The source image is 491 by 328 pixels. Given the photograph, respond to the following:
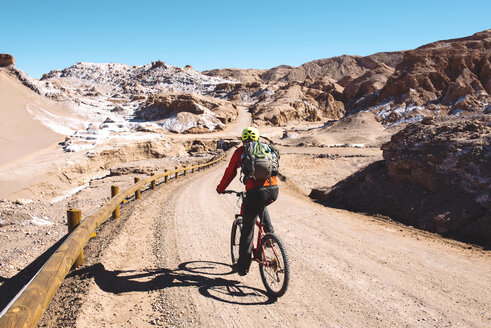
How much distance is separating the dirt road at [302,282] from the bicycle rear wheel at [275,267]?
0.62 feet

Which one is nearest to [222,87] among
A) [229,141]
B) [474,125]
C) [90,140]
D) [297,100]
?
[297,100]

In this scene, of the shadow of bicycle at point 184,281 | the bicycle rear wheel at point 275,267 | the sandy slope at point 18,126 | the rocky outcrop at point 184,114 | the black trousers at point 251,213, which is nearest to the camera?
the bicycle rear wheel at point 275,267

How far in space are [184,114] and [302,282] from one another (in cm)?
4628

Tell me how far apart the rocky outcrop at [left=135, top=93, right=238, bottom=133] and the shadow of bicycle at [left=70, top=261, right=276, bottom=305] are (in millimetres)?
41675

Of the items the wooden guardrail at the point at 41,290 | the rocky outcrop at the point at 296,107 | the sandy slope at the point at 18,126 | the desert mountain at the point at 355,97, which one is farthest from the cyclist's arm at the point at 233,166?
the rocky outcrop at the point at 296,107

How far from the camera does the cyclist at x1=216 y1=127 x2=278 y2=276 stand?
13.2ft

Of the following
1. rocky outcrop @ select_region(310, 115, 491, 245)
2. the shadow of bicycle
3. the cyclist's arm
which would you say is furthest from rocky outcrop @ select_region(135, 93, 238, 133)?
the cyclist's arm

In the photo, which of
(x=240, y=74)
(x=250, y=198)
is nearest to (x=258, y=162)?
(x=250, y=198)

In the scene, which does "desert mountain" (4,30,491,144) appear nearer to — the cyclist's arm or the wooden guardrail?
the cyclist's arm

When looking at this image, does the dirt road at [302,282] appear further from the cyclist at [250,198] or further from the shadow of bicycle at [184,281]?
the cyclist at [250,198]

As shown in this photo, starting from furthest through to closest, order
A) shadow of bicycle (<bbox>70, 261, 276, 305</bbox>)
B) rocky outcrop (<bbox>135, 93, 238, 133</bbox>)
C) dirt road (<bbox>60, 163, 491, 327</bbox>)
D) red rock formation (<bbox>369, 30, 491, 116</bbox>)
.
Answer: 1. rocky outcrop (<bbox>135, 93, 238, 133</bbox>)
2. red rock formation (<bbox>369, 30, 491, 116</bbox>)
3. shadow of bicycle (<bbox>70, 261, 276, 305</bbox>)
4. dirt road (<bbox>60, 163, 491, 327</bbox>)

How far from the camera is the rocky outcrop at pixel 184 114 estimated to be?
47112 millimetres

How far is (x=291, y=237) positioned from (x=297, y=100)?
71038 mm

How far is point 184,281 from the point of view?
4609mm
